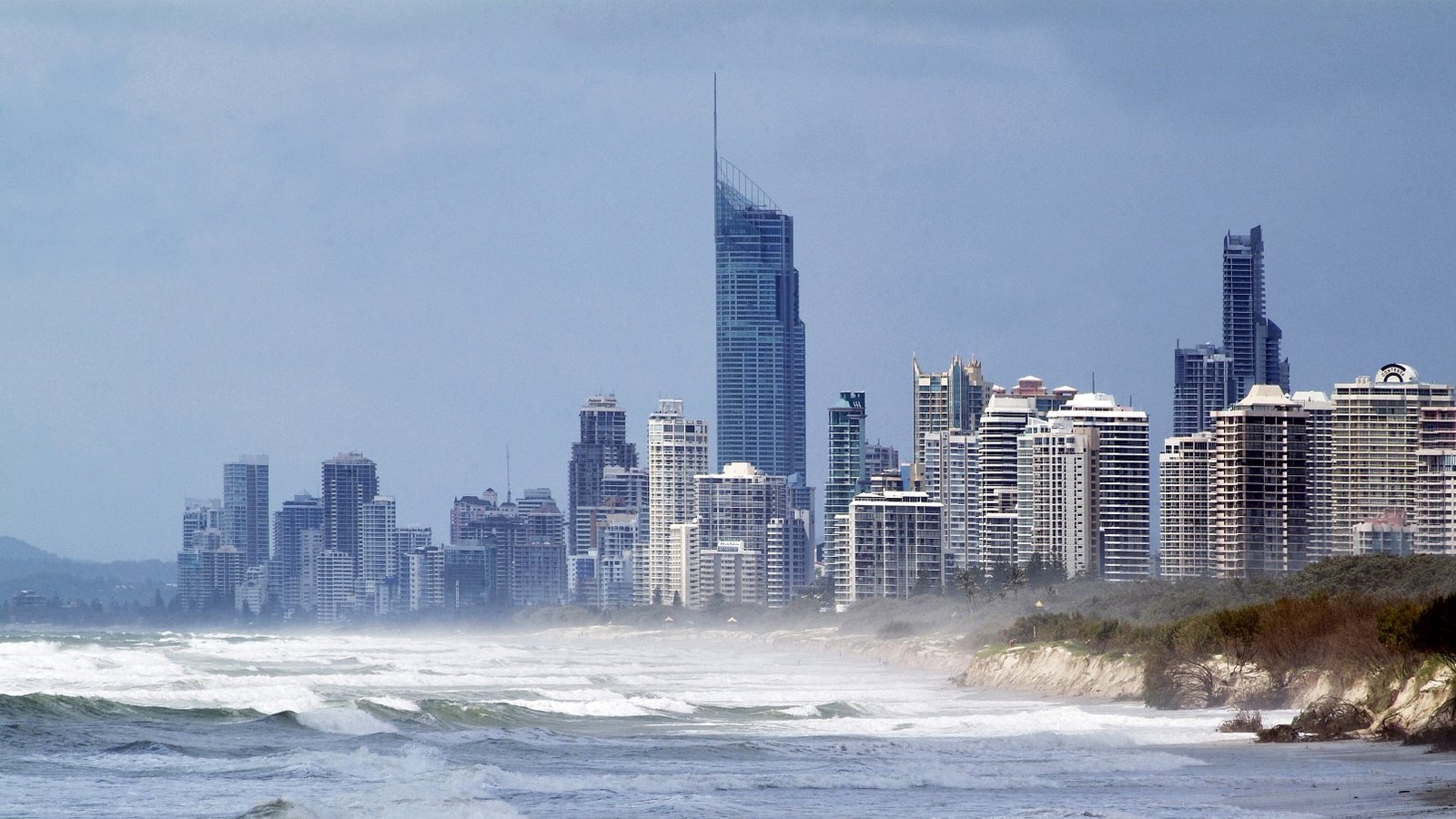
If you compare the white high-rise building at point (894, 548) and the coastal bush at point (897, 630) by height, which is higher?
the white high-rise building at point (894, 548)

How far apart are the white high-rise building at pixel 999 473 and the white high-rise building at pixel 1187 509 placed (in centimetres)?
1572

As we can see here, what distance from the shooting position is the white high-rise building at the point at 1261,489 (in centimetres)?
13588

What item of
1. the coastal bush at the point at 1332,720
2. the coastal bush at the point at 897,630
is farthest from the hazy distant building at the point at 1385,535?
the coastal bush at the point at 1332,720

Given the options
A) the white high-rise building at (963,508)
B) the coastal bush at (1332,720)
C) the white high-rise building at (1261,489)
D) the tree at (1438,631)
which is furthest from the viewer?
the white high-rise building at (963,508)

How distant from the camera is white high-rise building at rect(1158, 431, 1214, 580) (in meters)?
147

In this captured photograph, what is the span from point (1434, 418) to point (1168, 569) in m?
22.4

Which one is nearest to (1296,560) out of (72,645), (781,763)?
(72,645)

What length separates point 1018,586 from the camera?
462 ft

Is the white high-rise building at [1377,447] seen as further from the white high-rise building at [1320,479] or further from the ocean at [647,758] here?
the ocean at [647,758]

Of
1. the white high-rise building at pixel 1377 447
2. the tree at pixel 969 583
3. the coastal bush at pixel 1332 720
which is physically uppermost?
the white high-rise building at pixel 1377 447

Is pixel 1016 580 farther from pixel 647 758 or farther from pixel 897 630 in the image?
pixel 647 758

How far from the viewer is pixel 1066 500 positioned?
156m

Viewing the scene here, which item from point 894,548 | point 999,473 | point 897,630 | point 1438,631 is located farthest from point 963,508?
point 1438,631

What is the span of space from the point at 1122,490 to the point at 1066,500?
4.50 metres
